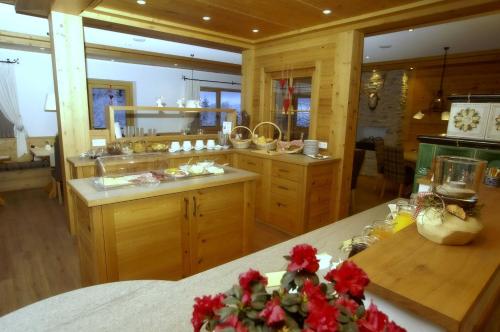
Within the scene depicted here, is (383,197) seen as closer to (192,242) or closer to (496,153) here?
(496,153)

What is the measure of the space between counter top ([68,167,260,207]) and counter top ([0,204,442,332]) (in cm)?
90

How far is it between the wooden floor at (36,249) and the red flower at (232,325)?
7.96 ft

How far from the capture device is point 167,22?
11.8 feet

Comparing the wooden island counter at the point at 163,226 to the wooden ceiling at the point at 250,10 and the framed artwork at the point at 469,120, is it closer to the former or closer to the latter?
the framed artwork at the point at 469,120

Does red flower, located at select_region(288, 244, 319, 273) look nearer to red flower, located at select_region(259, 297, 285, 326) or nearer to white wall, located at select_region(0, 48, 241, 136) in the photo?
red flower, located at select_region(259, 297, 285, 326)

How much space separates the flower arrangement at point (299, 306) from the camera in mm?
436

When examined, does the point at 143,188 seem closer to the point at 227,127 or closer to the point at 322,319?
the point at 322,319

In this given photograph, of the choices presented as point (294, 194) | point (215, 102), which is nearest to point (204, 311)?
point (294, 194)

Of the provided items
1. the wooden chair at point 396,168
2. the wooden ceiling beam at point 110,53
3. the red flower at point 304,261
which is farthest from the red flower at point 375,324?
the wooden ceiling beam at point 110,53

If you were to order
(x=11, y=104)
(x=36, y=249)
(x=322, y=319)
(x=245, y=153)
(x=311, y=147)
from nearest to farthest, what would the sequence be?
(x=322, y=319) < (x=36, y=249) < (x=311, y=147) < (x=245, y=153) < (x=11, y=104)

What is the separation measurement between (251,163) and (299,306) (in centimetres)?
340

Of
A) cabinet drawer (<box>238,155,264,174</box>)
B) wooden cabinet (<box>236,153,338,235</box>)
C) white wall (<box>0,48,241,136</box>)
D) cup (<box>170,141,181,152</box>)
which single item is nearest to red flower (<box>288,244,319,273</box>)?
wooden cabinet (<box>236,153,338,235</box>)

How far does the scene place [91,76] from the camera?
6926mm

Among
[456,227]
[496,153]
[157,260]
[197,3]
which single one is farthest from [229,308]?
[197,3]
